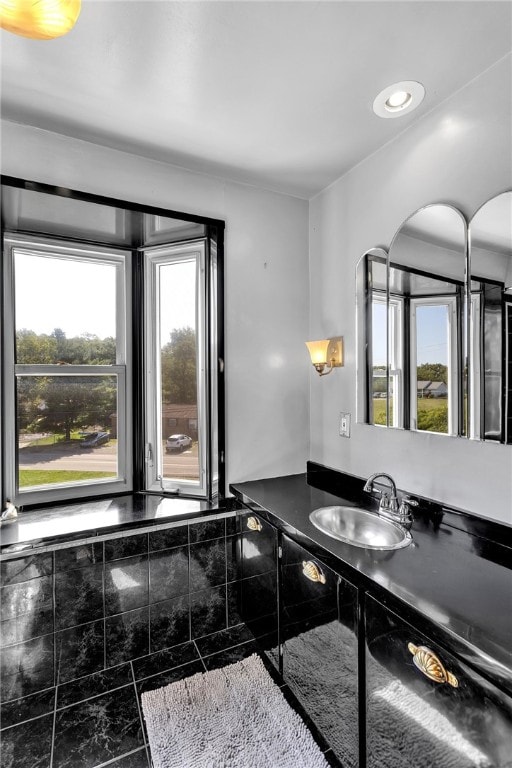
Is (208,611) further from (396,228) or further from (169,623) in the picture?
(396,228)

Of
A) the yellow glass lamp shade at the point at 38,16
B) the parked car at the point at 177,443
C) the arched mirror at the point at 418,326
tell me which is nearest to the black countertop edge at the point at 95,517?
the parked car at the point at 177,443

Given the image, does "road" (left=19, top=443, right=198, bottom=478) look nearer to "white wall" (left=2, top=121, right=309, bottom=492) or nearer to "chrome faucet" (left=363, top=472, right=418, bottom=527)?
"white wall" (left=2, top=121, right=309, bottom=492)

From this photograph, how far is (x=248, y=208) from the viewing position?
7.11 feet

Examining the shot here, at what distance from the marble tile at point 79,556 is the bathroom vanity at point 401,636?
80 centimetres

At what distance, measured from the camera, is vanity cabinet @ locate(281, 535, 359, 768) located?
120 centimetres

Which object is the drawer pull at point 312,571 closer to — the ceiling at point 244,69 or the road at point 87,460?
the road at point 87,460

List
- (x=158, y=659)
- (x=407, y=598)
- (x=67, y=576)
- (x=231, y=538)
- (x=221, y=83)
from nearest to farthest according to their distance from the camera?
(x=407, y=598) → (x=221, y=83) → (x=67, y=576) → (x=158, y=659) → (x=231, y=538)

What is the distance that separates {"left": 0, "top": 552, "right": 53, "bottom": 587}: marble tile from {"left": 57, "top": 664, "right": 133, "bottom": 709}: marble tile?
20.9 inches

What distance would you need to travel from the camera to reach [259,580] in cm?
183

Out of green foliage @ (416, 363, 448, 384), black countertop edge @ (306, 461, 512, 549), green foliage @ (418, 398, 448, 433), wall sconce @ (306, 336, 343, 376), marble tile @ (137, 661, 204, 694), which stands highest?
wall sconce @ (306, 336, 343, 376)

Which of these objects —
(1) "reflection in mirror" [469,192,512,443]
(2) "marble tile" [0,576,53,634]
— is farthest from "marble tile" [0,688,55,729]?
(1) "reflection in mirror" [469,192,512,443]

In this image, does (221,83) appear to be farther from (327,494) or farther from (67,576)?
(67,576)

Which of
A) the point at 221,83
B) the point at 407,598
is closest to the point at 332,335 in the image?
the point at 221,83

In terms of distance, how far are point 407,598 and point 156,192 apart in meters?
2.07
